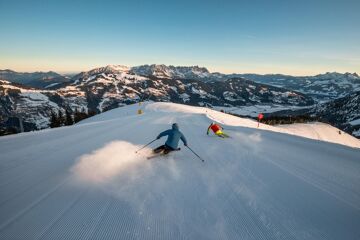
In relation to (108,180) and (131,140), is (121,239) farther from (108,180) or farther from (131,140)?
(131,140)

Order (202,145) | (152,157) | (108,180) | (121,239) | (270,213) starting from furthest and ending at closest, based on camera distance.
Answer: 1. (202,145)
2. (152,157)
3. (108,180)
4. (270,213)
5. (121,239)

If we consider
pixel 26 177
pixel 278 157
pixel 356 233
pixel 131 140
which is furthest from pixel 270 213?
pixel 131 140

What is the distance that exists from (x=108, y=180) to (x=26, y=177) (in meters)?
3.15

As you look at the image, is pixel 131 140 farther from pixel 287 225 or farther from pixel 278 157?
pixel 287 225

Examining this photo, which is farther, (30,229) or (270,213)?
(270,213)

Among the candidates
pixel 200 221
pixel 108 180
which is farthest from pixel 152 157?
pixel 200 221

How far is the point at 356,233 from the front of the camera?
6398 mm

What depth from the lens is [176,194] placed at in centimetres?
834

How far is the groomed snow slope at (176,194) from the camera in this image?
6.33 metres

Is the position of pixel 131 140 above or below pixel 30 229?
below

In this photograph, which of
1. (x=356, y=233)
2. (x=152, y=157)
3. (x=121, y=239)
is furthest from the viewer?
(x=152, y=157)

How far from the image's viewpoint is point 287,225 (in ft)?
22.0

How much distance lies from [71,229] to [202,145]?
36.3 feet

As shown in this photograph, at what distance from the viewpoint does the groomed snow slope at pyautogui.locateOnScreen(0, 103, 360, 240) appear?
20.8 ft
